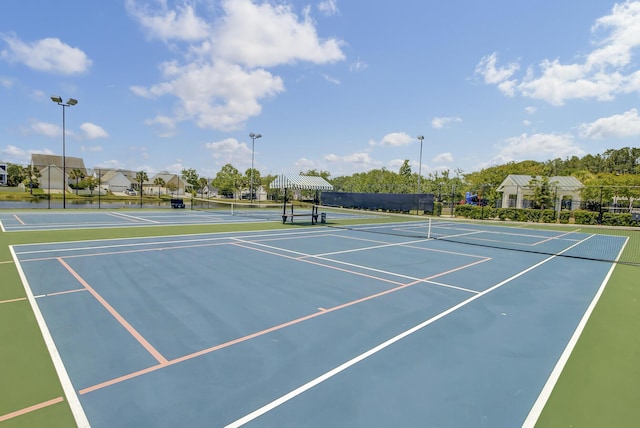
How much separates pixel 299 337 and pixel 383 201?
39480mm

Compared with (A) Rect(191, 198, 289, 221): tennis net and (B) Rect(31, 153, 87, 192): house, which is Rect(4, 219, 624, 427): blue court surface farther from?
(B) Rect(31, 153, 87, 192): house

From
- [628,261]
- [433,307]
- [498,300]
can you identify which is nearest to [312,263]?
[433,307]

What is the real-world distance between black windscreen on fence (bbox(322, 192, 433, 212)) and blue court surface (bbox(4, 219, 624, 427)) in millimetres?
29861

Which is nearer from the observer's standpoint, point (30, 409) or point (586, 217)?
point (30, 409)

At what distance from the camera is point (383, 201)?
4384 centimetres

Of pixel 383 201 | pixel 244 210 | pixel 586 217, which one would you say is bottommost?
pixel 244 210

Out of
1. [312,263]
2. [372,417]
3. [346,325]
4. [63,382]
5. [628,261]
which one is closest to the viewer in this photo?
[372,417]

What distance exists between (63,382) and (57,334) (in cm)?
171

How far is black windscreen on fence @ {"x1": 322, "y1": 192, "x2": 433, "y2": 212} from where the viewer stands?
4091 cm

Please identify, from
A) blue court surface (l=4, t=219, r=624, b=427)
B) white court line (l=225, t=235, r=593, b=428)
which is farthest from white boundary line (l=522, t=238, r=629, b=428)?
white court line (l=225, t=235, r=593, b=428)

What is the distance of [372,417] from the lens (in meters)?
→ 3.59

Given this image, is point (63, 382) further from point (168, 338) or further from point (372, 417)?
point (372, 417)

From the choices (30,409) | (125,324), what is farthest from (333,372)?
(125,324)

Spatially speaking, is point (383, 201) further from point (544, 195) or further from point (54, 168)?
point (54, 168)
